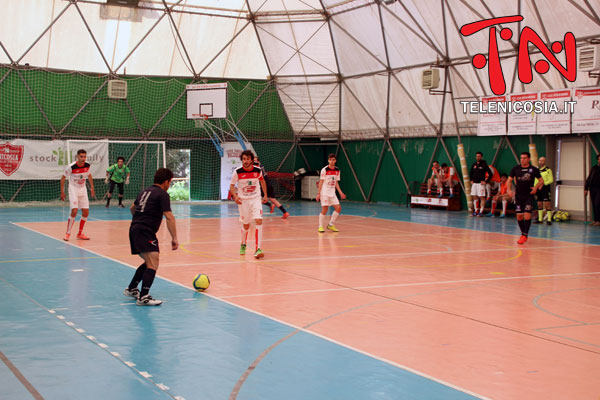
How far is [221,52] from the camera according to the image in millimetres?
33625

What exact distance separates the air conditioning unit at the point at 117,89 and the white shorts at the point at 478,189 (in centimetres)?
1667

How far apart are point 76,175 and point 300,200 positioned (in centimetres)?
2039

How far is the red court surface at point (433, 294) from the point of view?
253 inches

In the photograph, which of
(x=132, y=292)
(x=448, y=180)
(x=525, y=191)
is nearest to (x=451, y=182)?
(x=448, y=180)

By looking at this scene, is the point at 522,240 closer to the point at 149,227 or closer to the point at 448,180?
the point at 149,227

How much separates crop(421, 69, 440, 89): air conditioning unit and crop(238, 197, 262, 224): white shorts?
50.4 ft

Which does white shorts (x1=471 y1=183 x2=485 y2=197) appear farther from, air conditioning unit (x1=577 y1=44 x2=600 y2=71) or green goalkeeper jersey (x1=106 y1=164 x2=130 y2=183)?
green goalkeeper jersey (x1=106 y1=164 x2=130 y2=183)

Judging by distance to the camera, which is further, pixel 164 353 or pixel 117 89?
pixel 117 89

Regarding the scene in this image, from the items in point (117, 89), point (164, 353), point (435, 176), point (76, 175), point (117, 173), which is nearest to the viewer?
point (164, 353)

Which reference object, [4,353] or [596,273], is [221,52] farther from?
[4,353]

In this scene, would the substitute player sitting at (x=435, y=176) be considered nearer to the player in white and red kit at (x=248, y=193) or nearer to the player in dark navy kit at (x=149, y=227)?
the player in white and red kit at (x=248, y=193)

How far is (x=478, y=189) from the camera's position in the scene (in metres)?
26.3

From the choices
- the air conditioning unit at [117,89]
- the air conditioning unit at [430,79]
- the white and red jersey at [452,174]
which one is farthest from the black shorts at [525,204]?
the air conditioning unit at [117,89]

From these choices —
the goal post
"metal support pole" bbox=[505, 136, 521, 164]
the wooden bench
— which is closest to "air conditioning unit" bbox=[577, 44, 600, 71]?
"metal support pole" bbox=[505, 136, 521, 164]
